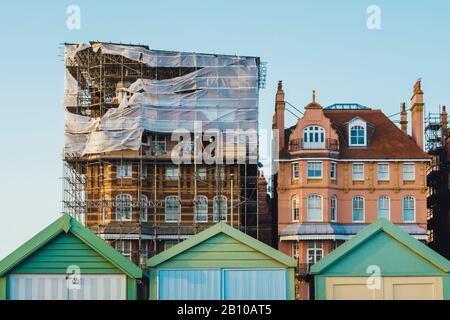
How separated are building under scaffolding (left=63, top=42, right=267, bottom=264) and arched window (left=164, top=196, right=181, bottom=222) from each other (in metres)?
0.06

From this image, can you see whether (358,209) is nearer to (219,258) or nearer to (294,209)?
(294,209)

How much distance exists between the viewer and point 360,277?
23562mm

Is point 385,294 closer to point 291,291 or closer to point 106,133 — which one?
point 291,291

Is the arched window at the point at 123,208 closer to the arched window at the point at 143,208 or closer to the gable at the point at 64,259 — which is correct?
the arched window at the point at 143,208

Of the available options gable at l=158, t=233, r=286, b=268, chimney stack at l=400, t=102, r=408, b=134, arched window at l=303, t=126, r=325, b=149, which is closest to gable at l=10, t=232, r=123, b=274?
gable at l=158, t=233, r=286, b=268

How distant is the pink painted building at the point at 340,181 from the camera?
191 feet

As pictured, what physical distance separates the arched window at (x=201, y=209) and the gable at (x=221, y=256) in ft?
117

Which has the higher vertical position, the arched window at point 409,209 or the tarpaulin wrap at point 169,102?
the tarpaulin wrap at point 169,102

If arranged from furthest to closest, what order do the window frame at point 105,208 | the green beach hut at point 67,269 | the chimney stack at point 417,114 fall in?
the chimney stack at point 417,114
the window frame at point 105,208
the green beach hut at point 67,269

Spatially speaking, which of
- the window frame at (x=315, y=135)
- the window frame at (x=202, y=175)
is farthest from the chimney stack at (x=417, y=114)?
the window frame at (x=202, y=175)

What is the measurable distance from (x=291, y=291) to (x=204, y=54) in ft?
132

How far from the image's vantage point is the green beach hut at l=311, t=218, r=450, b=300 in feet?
77.0

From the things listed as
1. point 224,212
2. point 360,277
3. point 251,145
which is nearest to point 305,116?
point 251,145

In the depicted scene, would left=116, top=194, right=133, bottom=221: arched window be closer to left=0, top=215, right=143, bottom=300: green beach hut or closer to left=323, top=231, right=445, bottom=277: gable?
left=0, top=215, right=143, bottom=300: green beach hut
